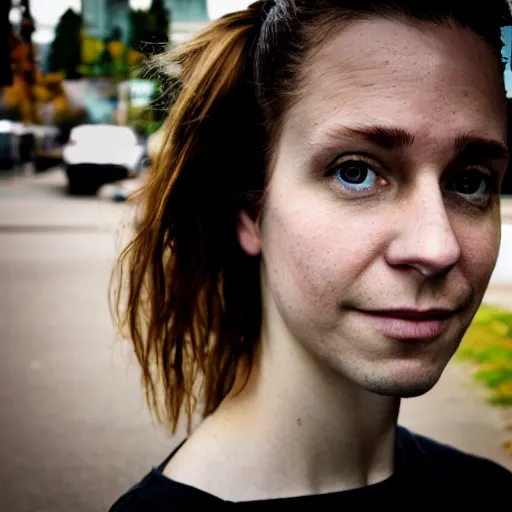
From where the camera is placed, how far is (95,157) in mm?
11414

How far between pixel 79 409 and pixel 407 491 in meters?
2.77

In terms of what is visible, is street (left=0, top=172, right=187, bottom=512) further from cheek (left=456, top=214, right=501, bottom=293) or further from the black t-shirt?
cheek (left=456, top=214, right=501, bottom=293)

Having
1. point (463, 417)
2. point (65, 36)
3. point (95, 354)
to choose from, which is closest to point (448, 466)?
point (463, 417)

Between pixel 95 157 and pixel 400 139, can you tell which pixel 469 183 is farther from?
pixel 95 157

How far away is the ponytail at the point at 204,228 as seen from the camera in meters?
1.26

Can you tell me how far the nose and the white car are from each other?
777cm

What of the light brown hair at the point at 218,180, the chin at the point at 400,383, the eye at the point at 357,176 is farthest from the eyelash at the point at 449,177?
the chin at the point at 400,383

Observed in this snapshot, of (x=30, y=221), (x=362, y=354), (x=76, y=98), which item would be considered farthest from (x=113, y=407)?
(x=76, y=98)

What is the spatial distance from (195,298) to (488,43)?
73 cm

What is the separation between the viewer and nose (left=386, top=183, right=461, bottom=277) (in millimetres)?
1000

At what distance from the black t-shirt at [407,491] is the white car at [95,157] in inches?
296

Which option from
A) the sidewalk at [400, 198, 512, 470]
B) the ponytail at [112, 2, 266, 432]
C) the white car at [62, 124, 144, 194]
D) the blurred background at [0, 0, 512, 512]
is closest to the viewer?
the ponytail at [112, 2, 266, 432]

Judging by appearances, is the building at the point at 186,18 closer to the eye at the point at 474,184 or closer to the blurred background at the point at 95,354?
the blurred background at the point at 95,354

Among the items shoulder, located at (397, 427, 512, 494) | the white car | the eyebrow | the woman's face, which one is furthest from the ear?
the white car
